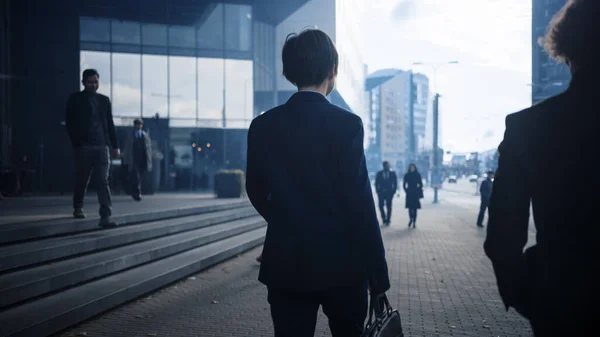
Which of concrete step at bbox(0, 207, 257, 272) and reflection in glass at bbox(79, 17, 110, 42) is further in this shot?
reflection in glass at bbox(79, 17, 110, 42)

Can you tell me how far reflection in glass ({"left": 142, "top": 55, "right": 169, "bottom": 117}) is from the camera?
80.1ft

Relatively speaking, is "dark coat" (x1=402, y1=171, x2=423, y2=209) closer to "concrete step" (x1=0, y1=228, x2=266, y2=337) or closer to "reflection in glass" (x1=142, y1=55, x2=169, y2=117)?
"concrete step" (x1=0, y1=228, x2=266, y2=337)

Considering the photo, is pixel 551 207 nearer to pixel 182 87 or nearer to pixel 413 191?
pixel 413 191

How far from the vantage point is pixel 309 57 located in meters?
2.38

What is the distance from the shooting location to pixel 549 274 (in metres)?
1.60

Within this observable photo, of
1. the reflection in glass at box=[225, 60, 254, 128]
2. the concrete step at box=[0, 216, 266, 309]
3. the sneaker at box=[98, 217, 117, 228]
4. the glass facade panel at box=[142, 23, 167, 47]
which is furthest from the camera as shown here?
the reflection in glass at box=[225, 60, 254, 128]

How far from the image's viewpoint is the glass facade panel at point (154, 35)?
2438 cm

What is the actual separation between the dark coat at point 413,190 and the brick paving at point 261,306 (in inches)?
275

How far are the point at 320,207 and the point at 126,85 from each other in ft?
76.8

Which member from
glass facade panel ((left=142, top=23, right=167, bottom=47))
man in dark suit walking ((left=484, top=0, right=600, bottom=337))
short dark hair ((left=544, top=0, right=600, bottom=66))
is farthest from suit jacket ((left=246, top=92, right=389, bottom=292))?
glass facade panel ((left=142, top=23, right=167, bottom=47))

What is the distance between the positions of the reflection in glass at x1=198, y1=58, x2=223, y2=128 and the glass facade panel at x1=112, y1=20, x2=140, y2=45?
3018mm

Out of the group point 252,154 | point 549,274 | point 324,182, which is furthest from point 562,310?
point 252,154

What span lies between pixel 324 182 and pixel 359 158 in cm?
18

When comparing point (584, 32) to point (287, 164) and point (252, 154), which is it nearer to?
point (287, 164)
